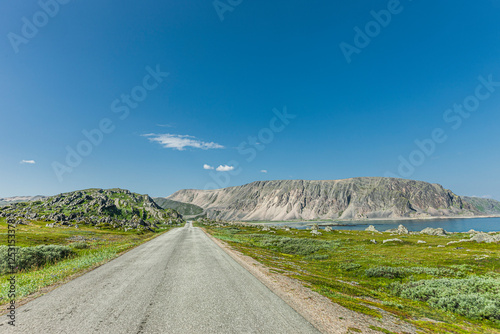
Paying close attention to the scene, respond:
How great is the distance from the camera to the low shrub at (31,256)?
20506mm

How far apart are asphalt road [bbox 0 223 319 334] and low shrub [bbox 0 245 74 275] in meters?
12.4

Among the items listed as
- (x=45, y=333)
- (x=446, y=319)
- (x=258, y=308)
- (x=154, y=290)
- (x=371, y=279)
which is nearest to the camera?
(x=45, y=333)

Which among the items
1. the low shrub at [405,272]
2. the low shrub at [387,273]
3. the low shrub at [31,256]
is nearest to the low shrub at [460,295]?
the low shrub at [387,273]

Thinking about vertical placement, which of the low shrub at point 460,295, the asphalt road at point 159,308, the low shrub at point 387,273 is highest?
the asphalt road at point 159,308

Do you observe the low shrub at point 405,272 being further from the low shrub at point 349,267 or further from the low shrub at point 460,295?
the low shrub at point 460,295

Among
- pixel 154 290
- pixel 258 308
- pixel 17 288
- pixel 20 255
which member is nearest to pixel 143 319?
pixel 154 290

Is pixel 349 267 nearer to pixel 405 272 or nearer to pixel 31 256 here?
pixel 405 272

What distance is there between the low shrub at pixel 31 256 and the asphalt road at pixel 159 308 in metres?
12.4

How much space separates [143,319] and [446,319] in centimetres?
1490

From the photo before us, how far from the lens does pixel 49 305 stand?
33.2 feet

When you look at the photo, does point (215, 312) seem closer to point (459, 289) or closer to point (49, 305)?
point (49, 305)

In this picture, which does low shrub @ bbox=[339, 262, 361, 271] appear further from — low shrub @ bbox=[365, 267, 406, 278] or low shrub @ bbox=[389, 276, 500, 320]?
Result: low shrub @ bbox=[389, 276, 500, 320]

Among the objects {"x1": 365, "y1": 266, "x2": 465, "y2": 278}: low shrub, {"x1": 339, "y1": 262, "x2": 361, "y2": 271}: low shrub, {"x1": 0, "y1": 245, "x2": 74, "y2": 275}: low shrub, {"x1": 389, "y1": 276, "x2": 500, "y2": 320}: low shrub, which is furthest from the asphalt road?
{"x1": 339, "y1": 262, "x2": 361, "y2": 271}: low shrub

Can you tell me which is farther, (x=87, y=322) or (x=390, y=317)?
(x=390, y=317)
